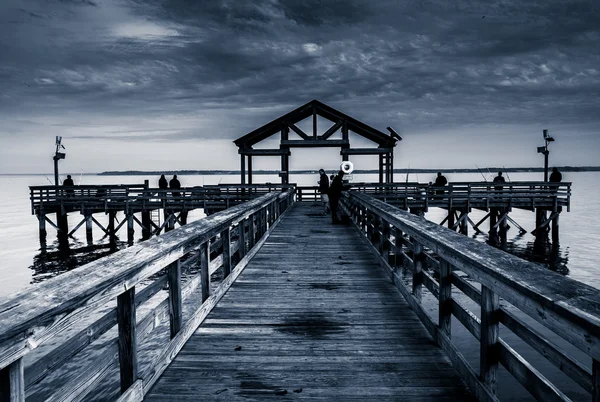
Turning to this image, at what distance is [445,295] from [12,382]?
3189 millimetres

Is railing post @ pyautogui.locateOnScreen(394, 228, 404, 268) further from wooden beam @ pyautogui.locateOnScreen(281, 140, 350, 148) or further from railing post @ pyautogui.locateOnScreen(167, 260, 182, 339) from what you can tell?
wooden beam @ pyautogui.locateOnScreen(281, 140, 350, 148)

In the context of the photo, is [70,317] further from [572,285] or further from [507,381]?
[507,381]

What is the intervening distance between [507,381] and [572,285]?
6.43 m

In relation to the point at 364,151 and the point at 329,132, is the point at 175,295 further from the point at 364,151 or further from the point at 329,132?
the point at 364,151

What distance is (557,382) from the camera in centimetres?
761

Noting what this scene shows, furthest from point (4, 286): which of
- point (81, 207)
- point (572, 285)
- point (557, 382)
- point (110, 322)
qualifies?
point (572, 285)

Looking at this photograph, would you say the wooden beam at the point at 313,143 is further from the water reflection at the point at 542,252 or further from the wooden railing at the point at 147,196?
the water reflection at the point at 542,252

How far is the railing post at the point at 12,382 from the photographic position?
1.65 meters

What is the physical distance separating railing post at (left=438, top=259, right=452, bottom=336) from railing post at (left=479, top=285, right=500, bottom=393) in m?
0.88

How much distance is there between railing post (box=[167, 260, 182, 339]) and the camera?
3605 mm

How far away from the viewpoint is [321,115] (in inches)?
947

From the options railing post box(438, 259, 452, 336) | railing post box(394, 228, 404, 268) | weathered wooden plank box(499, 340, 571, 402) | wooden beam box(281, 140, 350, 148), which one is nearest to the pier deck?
railing post box(438, 259, 452, 336)

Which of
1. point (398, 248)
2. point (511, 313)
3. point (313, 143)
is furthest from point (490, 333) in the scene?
point (313, 143)

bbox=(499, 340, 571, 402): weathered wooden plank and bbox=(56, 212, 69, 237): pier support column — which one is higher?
bbox=(499, 340, 571, 402): weathered wooden plank
